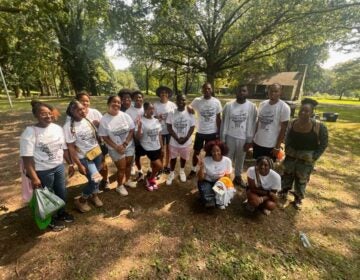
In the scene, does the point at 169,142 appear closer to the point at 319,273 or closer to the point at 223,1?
the point at 319,273

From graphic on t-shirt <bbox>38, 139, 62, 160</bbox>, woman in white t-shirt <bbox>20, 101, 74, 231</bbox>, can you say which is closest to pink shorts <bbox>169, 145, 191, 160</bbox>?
woman in white t-shirt <bbox>20, 101, 74, 231</bbox>

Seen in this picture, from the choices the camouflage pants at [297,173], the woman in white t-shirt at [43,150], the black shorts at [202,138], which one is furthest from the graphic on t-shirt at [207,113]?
the woman in white t-shirt at [43,150]

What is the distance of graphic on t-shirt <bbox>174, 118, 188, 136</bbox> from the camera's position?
4547mm

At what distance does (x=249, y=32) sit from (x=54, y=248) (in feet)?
42.9

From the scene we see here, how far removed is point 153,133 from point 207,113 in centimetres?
117

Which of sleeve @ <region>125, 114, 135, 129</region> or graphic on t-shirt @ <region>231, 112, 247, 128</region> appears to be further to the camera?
graphic on t-shirt @ <region>231, 112, 247, 128</region>

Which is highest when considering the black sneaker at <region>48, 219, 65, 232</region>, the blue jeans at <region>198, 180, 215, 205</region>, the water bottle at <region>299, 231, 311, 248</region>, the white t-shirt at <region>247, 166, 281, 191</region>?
the white t-shirt at <region>247, 166, 281, 191</region>

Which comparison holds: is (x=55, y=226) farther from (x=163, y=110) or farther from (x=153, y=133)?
(x=163, y=110)

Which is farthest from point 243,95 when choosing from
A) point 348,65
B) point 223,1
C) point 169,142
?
point 348,65

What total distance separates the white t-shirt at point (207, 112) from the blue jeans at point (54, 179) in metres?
2.69

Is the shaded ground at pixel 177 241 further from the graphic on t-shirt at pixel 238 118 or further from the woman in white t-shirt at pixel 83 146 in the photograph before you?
the graphic on t-shirt at pixel 238 118

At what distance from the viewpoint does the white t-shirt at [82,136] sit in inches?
132

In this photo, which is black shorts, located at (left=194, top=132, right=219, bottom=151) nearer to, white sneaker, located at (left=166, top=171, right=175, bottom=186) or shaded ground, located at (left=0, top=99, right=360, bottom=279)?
white sneaker, located at (left=166, top=171, right=175, bottom=186)

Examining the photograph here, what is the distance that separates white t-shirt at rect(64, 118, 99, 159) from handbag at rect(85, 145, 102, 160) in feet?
0.14
